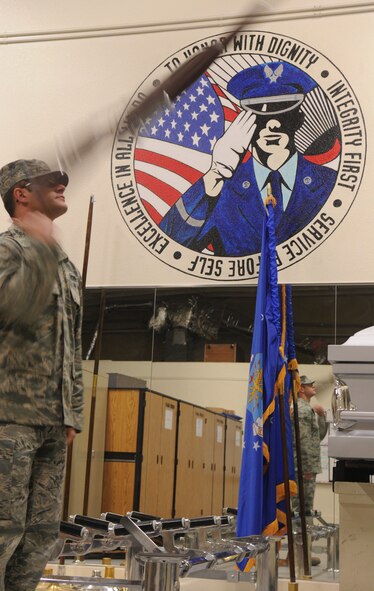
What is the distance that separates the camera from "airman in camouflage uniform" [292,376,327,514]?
4.02m

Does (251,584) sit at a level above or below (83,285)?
below

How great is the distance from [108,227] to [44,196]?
8.55 ft

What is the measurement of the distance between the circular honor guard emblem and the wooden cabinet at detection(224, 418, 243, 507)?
800 mm

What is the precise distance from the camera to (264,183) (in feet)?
15.0

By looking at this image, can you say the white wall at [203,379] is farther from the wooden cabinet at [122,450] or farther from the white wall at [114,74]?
the white wall at [114,74]

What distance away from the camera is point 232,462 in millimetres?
4270

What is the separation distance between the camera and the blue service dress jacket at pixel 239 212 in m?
4.48

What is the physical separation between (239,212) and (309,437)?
1.27 metres

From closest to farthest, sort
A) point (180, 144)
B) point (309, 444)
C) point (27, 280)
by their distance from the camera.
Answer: point (27, 280)
point (309, 444)
point (180, 144)

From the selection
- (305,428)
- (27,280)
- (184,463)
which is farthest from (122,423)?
(27,280)

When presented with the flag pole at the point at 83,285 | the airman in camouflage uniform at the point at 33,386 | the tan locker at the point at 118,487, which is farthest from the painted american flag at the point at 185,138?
the airman in camouflage uniform at the point at 33,386

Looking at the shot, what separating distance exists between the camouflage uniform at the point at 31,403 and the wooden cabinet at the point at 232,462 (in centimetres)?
221

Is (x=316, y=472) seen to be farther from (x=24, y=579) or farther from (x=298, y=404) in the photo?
(x=24, y=579)

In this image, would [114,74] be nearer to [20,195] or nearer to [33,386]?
[20,195]
